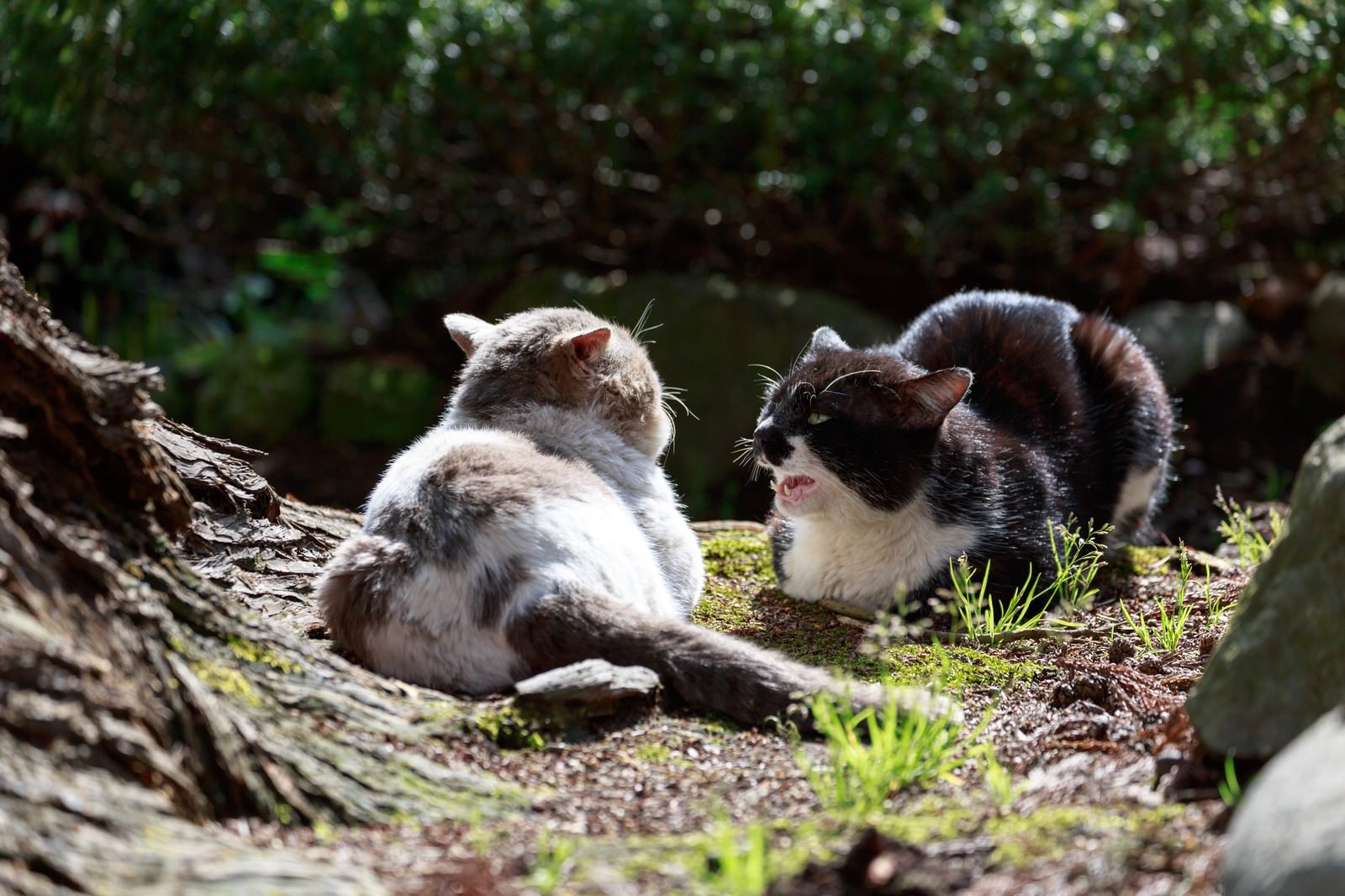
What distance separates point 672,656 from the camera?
9.93ft

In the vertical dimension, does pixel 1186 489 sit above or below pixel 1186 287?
below

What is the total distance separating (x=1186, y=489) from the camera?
23.2 ft

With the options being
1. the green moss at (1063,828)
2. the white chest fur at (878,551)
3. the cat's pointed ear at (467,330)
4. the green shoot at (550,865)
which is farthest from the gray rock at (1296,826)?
the cat's pointed ear at (467,330)

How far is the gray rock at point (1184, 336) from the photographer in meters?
7.52

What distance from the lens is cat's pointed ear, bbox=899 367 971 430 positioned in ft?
12.6

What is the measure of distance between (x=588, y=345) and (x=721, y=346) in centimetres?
350

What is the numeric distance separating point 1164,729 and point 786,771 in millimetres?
840

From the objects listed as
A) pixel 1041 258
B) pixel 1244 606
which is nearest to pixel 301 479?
pixel 1041 258

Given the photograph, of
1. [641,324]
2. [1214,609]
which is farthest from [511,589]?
[641,324]

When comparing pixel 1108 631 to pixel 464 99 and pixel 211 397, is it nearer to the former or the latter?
pixel 464 99

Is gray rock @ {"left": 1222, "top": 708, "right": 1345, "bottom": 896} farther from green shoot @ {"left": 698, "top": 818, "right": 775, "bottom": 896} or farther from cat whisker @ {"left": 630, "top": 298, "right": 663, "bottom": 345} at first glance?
cat whisker @ {"left": 630, "top": 298, "right": 663, "bottom": 345}

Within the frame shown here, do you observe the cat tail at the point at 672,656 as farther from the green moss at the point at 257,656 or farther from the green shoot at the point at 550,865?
the green shoot at the point at 550,865

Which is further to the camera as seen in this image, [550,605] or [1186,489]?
[1186,489]

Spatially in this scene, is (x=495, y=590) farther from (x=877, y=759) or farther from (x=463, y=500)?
(x=877, y=759)
